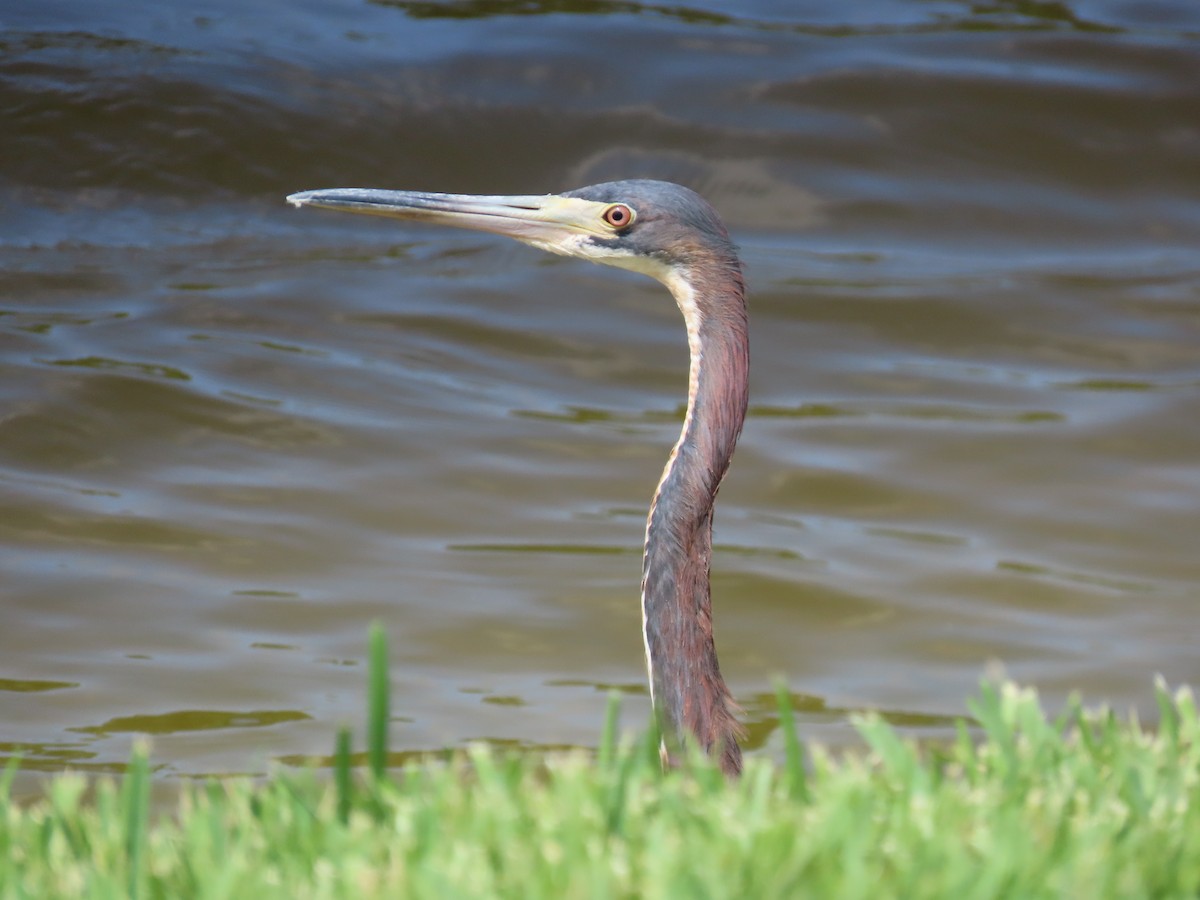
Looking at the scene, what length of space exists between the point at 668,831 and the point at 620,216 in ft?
7.94

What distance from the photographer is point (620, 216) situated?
166 inches

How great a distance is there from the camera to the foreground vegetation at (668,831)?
74.8 inches

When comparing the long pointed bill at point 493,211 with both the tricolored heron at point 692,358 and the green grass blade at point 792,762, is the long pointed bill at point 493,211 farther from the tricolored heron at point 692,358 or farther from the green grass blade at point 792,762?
the green grass blade at point 792,762

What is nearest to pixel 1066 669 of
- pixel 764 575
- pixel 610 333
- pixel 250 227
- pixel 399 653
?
pixel 764 575

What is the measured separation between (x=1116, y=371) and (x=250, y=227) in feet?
18.1

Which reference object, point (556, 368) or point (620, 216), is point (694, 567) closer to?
point (620, 216)

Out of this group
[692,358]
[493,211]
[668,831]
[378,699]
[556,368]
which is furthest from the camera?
[556,368]

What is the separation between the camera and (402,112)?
10969 mm

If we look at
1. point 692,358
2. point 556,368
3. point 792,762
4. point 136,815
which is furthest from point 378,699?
point 556,368

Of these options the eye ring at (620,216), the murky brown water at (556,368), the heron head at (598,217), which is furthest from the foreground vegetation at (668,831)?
the murky brown water at (556,368)

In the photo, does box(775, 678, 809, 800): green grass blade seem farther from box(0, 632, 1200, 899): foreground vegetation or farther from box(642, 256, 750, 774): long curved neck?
box(642, 256, 750, 774): long curved neck

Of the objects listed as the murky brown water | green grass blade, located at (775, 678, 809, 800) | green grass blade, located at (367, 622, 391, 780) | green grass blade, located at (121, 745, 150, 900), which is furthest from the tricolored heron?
the murky brown water

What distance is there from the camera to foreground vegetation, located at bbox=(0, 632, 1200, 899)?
74.8 inches

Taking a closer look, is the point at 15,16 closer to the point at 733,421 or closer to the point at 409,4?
the point at 409,4
